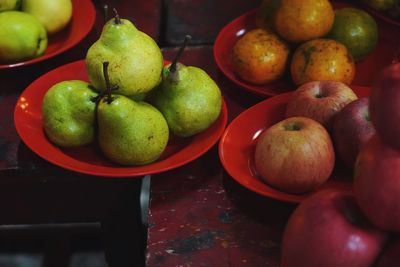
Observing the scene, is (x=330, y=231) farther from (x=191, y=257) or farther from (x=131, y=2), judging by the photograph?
(x=131, y=2)

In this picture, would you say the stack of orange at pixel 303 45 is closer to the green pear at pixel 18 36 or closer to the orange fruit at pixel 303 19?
the orange fruit at pixel 303 19

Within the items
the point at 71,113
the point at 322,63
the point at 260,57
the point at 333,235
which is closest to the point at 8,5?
the point at 71,113

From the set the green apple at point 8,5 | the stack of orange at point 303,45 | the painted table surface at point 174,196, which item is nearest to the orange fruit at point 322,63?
the stack of orange at point 303,45

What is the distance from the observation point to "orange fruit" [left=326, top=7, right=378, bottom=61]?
1047 millimetres

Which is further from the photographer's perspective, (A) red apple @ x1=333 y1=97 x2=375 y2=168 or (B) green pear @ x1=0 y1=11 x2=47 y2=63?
(B) green pear @ x1=0 y1=11 x2=47 y2=63

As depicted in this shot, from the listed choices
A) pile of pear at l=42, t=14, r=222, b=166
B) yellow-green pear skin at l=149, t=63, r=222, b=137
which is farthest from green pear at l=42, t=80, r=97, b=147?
yellow-green pear skin at l=149, t=63, r=222, b=137

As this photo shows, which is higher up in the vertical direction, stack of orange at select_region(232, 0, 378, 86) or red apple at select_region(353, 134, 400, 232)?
red apple at select_region(353, 134, 400, 232)

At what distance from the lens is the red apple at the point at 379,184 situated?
0.50m

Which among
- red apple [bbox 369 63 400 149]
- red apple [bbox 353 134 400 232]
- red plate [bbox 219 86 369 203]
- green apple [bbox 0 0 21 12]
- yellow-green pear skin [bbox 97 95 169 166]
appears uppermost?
red apple [bbox 369 63 400 149]

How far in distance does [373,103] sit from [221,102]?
1.38 ft

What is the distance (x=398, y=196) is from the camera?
19.9 inches

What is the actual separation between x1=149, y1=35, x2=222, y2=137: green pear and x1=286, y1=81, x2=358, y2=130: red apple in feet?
0.42

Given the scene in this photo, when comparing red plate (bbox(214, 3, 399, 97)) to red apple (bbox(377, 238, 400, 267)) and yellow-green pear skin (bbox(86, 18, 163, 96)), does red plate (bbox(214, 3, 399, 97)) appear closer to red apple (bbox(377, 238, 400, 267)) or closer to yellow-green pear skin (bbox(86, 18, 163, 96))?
yellow-green pear skin (bbox(86, 18, 163, 96))

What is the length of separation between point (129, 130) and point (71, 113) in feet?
0.34
